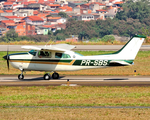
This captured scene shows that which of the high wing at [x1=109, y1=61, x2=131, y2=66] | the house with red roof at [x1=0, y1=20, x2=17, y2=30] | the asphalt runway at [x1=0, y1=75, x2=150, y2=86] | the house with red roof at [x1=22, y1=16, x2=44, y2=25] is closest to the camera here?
the asphalt runway at [x1=0, y1=75, x2=150, y2=86]

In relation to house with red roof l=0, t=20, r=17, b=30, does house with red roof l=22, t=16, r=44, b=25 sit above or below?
above

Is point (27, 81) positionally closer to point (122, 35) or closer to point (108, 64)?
point (108, 64)

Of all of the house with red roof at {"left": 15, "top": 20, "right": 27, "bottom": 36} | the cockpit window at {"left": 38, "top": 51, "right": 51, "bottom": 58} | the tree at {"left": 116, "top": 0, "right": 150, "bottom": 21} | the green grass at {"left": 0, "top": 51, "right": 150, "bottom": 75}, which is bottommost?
A: the green grass at {"left": 0, "top": 51, "right": 150, "bottom": 75}

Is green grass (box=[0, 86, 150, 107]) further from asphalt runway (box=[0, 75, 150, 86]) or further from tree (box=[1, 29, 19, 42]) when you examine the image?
tree (box=[1, 29, 19, 42])

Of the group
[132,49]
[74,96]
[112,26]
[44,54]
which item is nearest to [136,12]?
[112,26]

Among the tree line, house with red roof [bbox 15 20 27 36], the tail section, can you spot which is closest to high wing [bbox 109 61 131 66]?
the tail section

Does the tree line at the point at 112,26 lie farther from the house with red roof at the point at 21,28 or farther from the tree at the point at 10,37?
the house with red roof at the point at 21,28

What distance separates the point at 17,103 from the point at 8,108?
1.03m

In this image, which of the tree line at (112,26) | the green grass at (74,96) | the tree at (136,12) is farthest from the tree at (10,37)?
the green grass at (74,96)

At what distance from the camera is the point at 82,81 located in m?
24.0

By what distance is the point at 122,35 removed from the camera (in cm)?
16175

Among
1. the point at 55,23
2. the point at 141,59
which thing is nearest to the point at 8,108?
the point at 141,59

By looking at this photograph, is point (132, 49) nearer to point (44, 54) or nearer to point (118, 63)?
point (118, 63)

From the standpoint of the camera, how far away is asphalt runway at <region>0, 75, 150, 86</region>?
22.8m
